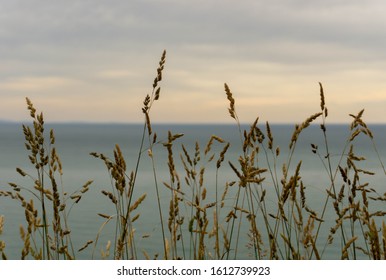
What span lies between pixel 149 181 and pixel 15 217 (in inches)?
593

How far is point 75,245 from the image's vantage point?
1606cm

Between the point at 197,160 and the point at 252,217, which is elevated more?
the point at 197,160

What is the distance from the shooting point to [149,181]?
36.6 metres

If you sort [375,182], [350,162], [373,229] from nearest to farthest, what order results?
[373,229]
[350,162]
[375,182]

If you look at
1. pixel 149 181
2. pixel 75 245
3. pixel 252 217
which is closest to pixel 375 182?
pixel 149 181
